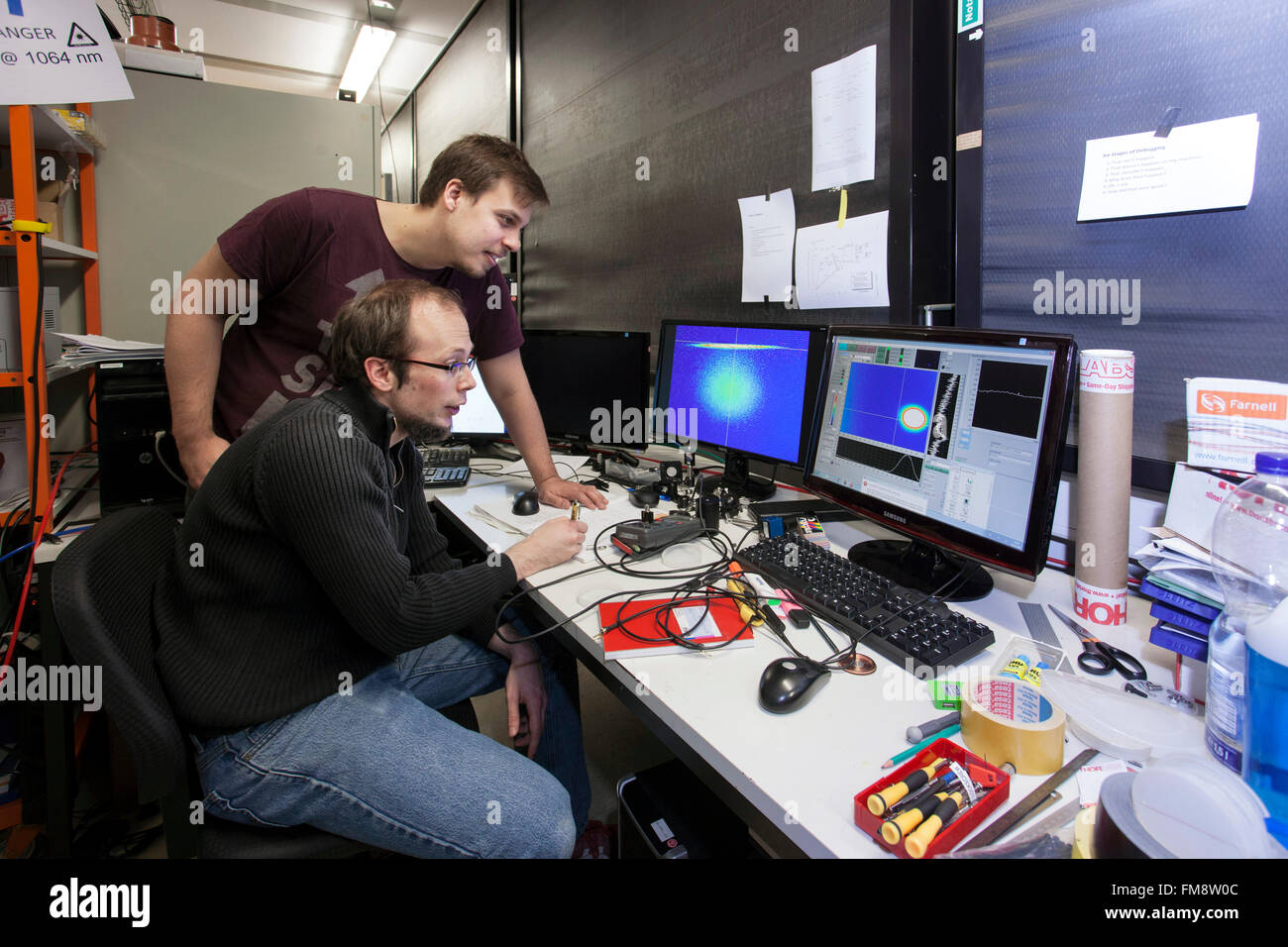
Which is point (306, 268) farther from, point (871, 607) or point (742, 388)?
point (871, 607)

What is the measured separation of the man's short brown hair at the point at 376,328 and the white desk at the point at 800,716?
19.0 inches

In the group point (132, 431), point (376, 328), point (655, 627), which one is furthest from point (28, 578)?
point (655, 627)

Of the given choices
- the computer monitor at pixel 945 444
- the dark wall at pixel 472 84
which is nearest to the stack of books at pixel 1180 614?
the computer monitor at pixel 945 444

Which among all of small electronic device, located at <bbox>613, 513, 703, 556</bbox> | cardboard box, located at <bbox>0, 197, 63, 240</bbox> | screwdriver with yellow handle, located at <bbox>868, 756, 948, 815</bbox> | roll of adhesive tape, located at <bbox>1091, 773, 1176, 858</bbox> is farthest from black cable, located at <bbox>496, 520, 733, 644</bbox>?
cardboard box, located at <bbox>0, 197, 63, 240</bbox>

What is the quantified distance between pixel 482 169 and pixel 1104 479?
1334mm

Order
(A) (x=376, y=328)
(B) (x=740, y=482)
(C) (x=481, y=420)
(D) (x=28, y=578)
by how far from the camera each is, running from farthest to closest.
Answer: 1. (C) (x=481, y=420)
2. (B) (x=740, y=482)
3. (D) (x=28, y=578)
4. (A) (x=376, y=328)

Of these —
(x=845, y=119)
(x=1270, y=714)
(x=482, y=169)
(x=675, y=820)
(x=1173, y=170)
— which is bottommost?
(x=675, y=820)

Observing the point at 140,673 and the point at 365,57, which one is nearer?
the point at 140,673

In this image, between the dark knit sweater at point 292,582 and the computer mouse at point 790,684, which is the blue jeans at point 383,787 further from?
the computer mouse at point 790,684

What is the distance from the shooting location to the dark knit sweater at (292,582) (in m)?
0.92

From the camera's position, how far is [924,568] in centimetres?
116

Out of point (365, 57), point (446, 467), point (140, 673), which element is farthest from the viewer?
point (365, 57)
